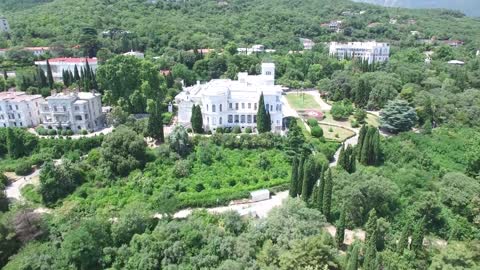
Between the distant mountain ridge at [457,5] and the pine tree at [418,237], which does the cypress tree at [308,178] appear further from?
the distant mountain ridge at [457,5]

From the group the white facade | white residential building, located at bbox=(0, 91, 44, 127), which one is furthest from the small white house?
the white facade

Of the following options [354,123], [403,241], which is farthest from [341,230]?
[354,123]

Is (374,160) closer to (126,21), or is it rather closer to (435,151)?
(435,151)

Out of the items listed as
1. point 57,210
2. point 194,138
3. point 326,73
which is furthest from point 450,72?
point 57,210

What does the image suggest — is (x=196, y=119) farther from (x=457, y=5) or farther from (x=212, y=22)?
(x=457, y=5)

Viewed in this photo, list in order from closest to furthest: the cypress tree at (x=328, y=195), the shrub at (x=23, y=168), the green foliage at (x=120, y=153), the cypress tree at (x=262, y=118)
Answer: the cypress tree at (x=328, y=195) < the green foliage at (x=120, y=153) < the shrub at (x=23, y=168) < the cypress tree at (x=262, y=118)

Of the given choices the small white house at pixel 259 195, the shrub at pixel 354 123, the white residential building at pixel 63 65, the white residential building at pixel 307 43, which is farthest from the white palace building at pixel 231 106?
the white residential building at pixel 307 43
